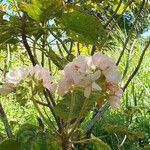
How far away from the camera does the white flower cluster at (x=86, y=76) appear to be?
0.94 m

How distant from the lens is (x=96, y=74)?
930 mm

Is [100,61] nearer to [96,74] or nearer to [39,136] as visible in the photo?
[96,74]

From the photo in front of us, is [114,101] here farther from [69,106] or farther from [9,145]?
[9,145]

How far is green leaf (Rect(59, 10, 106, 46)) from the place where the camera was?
1112 millimetres

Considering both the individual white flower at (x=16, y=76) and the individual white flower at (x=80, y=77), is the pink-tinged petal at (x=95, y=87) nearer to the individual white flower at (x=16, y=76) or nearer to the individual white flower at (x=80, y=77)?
the individual white flower at (x=80, y=77)

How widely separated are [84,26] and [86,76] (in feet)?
0.76

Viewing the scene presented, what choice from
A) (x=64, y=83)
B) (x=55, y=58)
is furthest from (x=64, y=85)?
(x=55, y=58)

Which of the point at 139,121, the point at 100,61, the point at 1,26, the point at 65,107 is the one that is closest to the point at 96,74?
the point at 100,61

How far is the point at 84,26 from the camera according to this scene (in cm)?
114

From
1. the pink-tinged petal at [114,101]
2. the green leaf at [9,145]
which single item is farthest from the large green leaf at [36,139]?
the pink-tinged petal at [114,101]

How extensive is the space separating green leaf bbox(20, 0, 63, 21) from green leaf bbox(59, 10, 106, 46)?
3 cm

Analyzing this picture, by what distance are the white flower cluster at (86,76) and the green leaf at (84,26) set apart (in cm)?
17

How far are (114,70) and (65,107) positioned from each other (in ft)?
0.53

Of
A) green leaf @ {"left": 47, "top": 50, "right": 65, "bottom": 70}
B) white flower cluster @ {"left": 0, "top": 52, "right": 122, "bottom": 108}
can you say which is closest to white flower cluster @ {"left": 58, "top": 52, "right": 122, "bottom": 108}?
white flower cluster @ {"left": 0, "top": 52, "right": 122, "bottom": 108}
